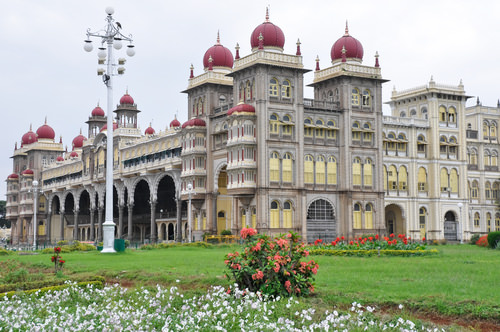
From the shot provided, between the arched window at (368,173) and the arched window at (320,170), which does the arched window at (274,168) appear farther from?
the arched window at (368,173)

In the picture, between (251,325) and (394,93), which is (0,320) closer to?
(251,325)

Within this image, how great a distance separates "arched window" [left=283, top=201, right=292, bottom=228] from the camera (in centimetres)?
5522

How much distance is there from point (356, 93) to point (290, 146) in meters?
9.76

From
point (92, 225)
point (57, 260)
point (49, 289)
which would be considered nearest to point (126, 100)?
point (92, 225)

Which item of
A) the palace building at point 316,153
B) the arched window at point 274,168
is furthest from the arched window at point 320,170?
the arched window at point 274,168

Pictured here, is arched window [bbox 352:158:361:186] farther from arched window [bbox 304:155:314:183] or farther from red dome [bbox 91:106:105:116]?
red dome [bbox 91:106:105:116]

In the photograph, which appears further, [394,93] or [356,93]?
[394,93]

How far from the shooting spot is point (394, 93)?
74.1 m

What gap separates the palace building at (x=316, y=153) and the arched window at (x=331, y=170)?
0.32ft

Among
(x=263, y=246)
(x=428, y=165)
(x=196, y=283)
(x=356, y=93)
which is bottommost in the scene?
(x=196, y=283)

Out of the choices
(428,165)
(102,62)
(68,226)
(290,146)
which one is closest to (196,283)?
(102,62)

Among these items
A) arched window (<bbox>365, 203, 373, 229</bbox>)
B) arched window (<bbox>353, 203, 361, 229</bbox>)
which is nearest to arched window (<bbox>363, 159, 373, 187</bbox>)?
arched window (<bbox>365, 203, 373, 229</bbox>)

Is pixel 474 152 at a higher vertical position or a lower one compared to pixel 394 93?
lower

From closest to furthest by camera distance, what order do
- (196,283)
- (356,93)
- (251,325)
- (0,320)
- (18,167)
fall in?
(251,325) < (0,320) < (196,283) < (356,93) < (18,167)
